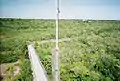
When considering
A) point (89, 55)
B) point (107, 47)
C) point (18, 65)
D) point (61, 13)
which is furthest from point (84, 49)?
point (18, 65)

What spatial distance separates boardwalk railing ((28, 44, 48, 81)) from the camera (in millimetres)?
2412

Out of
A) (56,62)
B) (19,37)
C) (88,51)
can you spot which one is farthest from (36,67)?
(88,51)

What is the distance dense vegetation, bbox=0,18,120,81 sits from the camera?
2.35 m

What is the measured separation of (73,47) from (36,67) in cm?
51

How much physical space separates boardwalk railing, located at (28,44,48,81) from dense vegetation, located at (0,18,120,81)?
0.19 ft

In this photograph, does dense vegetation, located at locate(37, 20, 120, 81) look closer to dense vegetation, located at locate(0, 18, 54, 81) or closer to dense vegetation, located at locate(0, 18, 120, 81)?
dense vegetation, located at locate(0, 18, 120, 81)

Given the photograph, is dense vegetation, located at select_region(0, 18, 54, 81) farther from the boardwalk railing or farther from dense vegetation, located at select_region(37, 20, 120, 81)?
dense vegetation, located at select_region(37, 20, 120, 81)

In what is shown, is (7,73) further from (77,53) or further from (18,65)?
(77,53)

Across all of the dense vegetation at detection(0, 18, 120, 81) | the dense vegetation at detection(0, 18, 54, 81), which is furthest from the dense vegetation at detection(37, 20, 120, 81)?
the dense vegetation at detection(0, 18, 54, 81)

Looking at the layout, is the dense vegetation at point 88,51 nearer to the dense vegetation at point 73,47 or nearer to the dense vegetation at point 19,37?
the dense vegetation at point 73,47

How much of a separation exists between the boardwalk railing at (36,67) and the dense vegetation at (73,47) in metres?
0.06

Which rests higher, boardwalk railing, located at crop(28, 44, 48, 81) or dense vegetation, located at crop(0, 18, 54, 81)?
dense vegetation, located at crop(0, 18, 54, 81)

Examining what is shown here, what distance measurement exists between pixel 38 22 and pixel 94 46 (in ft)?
2.43

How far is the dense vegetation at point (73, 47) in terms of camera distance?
235 centimetres
